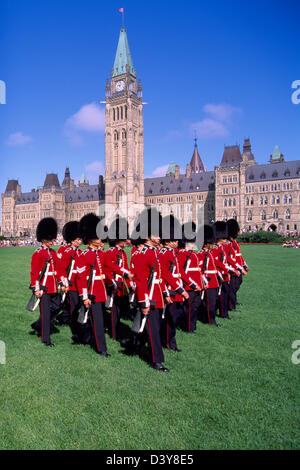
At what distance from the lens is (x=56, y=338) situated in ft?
24.6

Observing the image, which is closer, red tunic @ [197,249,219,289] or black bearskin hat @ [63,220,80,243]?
red tunic @ [197,249,219,289]

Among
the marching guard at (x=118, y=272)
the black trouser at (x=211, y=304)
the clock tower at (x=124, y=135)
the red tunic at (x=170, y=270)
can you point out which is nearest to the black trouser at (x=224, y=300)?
the black trouser at (x=211, y=304)

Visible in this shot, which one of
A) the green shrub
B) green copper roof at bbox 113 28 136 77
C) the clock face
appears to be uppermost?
green copper roof at bbox 113 28 136 77

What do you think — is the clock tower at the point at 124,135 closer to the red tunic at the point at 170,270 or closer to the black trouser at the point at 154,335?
A: the red tunic at the point at 170,270

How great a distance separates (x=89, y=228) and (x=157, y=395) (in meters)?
3.22

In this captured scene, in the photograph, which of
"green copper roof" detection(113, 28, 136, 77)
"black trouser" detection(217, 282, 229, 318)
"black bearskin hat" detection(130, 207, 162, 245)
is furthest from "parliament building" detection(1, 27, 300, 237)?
"black bearskin hat" detection(130, 207, 162, 245)

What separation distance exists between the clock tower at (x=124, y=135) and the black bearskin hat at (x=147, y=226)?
7398 centimetres

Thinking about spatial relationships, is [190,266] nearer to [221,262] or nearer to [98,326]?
[221,262]

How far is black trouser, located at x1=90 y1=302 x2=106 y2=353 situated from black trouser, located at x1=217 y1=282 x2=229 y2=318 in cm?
359

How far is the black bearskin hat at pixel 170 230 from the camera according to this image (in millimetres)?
6688

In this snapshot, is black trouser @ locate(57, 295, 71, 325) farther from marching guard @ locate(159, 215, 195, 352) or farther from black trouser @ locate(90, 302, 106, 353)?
marching guard @ locate(159, 215, 195, 352)

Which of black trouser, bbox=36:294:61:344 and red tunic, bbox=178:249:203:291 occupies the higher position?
red tunic, bbox=178:249:203:291

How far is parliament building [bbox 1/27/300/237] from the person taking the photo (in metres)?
72.9

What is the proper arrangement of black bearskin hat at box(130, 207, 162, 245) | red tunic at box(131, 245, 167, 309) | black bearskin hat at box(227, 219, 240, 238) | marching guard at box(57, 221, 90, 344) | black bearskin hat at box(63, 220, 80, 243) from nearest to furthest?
1. red tunic at box(131, 245, 167, 309)
2. black bearskin hat at box(130, 207, 162, 245)
3. marching guard at box(57, 221, 90, 344)
4. black bearskin hat at box(63, 220, 80, 243)
5. black bearskin hat at box(227, 219, 240, 238)
